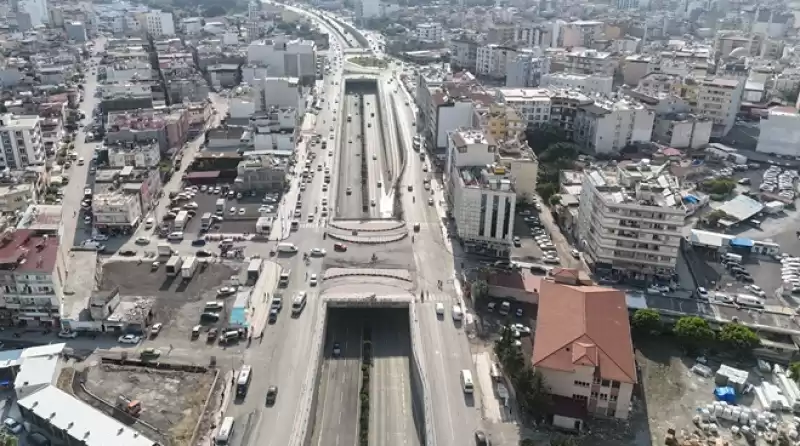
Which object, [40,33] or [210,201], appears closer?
[210,201]

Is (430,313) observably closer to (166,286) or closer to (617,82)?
(166,286)

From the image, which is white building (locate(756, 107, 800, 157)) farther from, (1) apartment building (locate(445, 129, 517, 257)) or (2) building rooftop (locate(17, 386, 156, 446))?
(2) building rooftop (locate(17, 386, 156, 446))

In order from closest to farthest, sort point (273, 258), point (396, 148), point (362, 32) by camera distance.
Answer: point (273, 258) < point (396, 148) < point (362, 32)

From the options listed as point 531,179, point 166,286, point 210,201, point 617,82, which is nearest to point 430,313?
point 166,286

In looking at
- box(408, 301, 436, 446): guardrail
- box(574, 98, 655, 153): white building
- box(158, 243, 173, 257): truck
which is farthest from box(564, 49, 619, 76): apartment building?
box(158, 243, 173, 257): truck

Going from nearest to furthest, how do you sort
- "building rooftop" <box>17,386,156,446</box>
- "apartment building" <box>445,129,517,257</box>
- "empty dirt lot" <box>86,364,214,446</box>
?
"building rooftop" <box>17,386,156,446</box>
"empty dirt lot" <box>86,364,214,446</box>
"apartment building" <box>445,129,517,257</box>

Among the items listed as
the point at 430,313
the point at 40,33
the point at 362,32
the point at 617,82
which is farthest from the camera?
the point at 362,32

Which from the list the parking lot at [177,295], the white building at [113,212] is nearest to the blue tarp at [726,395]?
the parking lot at [177,295]

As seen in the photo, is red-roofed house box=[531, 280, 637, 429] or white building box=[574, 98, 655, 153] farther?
white building box=[574, 98, 655, 153]
